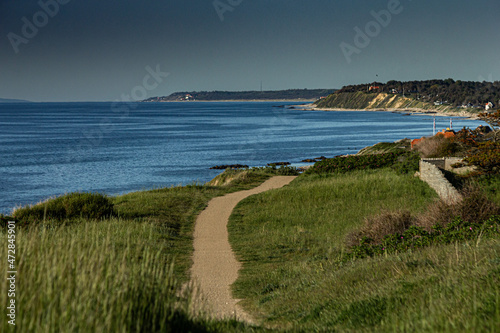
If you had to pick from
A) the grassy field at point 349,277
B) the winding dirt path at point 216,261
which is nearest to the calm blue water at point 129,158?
the winding dirt path at point 216,261

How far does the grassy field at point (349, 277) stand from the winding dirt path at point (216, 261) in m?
0.30

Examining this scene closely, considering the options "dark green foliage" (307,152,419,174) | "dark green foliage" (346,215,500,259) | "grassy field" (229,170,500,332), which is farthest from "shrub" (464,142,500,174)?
"dark green foliage" (346,215,500,259)

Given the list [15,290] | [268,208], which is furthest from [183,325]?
[268,208]

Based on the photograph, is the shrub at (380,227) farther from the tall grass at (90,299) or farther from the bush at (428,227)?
the tall grass at (90,299)

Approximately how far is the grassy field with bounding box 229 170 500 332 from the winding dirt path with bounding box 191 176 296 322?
300 millimetres

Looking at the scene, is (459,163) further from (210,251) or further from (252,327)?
(252,327)

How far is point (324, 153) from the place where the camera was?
208 feet

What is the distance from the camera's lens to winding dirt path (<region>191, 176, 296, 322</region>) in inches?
370

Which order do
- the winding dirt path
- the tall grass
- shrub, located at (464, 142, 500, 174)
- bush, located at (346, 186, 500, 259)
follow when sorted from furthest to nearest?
1. shrub, located at (464, 142, 500, 174)
2. bush, located at (346, 186, 500, 259)
3. the winding dirt path
4. the tall grass

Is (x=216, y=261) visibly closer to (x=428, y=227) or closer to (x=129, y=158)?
(x=428, y=227)

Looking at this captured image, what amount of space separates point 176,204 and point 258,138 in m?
66.3

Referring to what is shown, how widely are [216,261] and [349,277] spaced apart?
16.8 feet

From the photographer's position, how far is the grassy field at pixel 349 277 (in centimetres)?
562

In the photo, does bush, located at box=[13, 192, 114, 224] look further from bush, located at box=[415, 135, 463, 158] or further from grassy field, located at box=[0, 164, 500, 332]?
bush, located at box=[415, 135, 463, 158]
